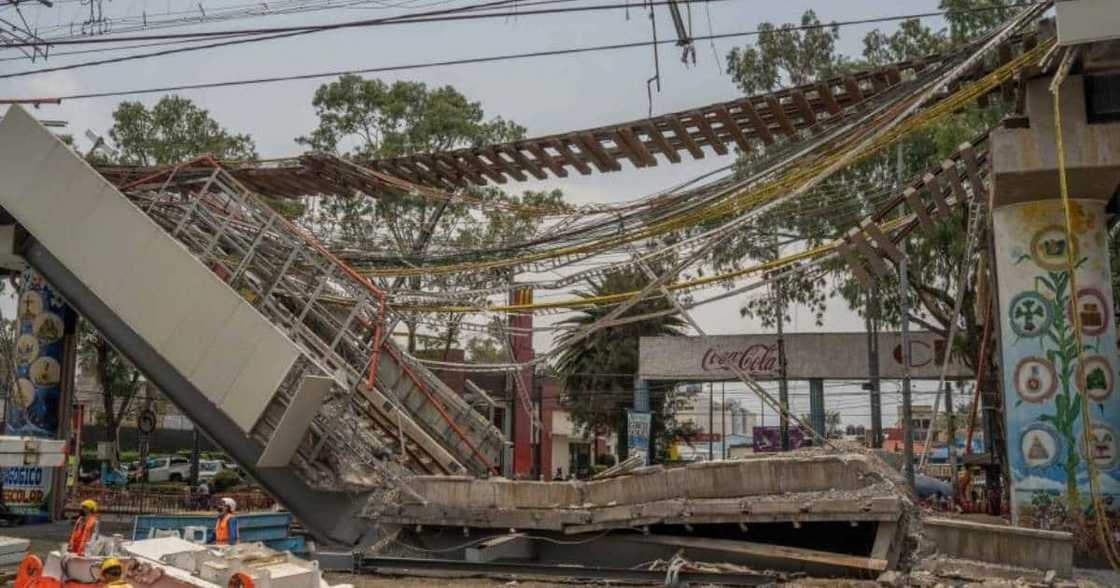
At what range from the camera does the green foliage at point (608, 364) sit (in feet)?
123

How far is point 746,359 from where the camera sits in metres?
33.0

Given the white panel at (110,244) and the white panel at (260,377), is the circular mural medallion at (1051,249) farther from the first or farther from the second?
the white panel at (110,244)

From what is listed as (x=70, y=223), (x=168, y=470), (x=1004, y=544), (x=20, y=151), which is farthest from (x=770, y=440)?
(x=168, y=470)

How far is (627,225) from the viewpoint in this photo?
56.3 ft

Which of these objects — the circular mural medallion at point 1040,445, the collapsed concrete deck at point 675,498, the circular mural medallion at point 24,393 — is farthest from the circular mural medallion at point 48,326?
the circular mural medallion at point 1040,445

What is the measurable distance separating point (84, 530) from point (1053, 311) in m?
14.8

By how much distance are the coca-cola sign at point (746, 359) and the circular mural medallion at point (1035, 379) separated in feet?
56.3

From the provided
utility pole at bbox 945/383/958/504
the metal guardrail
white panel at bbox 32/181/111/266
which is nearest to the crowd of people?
the metal guardrail

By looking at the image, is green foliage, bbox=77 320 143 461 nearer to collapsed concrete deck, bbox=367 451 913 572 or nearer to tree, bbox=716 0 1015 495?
collapsed concrete deck, bbox=367 451 913 572

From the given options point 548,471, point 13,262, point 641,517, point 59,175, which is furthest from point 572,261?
point 548,471

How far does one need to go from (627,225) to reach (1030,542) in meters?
8.19

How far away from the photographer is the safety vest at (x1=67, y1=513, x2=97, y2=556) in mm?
11930

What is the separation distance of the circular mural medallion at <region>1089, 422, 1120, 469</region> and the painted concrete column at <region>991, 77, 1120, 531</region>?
2 cm

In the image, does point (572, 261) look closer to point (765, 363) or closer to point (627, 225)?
point (627, 225)
